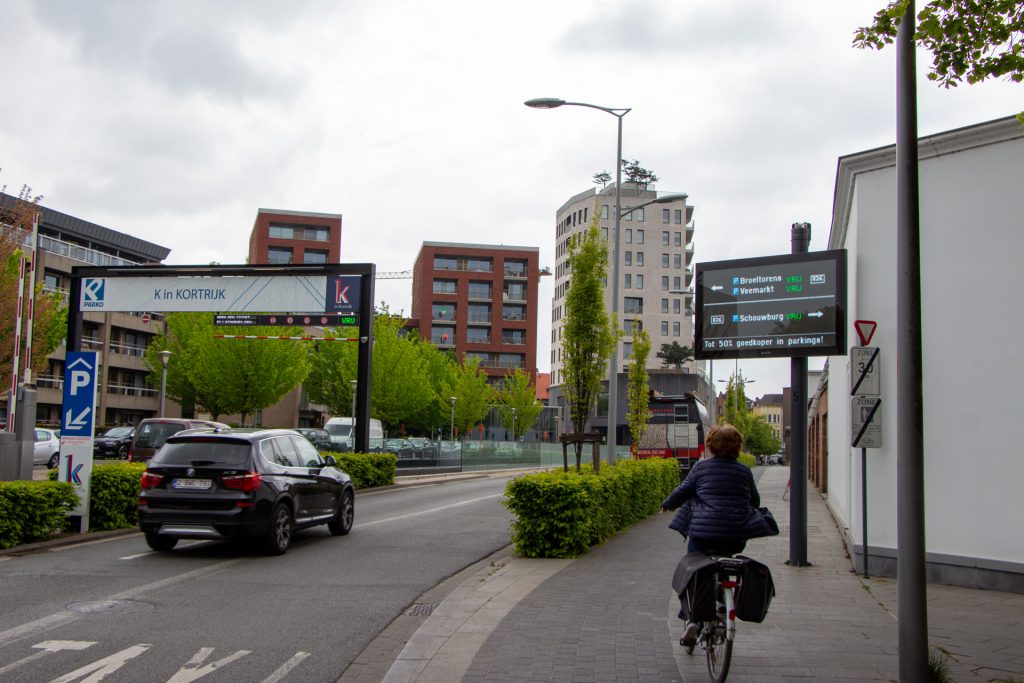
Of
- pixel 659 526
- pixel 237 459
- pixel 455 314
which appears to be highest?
pixel 455 314

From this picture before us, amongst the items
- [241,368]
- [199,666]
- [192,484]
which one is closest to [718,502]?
[199,666]

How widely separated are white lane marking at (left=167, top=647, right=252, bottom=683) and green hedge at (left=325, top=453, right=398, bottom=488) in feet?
51.9

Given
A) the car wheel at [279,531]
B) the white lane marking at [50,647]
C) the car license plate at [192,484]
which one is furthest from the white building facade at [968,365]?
the white lane marking at [50,647]

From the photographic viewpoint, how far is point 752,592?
5.86 m

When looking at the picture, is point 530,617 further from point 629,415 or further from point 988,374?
point 629,415

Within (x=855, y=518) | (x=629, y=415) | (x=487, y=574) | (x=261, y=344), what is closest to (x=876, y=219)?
(x=855, y=518)

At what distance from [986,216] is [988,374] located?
1.65 m

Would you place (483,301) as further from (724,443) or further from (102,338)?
(724,443)

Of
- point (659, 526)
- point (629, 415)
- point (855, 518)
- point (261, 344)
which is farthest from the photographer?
point (261, 344)

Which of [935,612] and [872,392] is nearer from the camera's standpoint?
[935,612]

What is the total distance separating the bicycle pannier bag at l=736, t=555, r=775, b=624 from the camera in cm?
582

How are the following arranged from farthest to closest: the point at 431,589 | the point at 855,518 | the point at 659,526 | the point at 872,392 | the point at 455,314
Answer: the point at 455,314 < the point at 659,526 < the point at 855,518 < the point at 872,392 < the point at 431,589

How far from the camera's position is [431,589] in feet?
31.7

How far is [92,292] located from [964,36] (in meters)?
19.5
